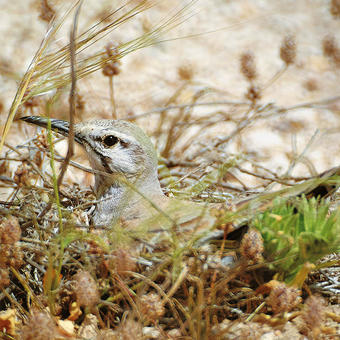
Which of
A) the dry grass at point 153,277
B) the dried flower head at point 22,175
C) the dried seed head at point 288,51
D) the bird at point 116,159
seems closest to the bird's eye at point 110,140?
the bird at point 116,159

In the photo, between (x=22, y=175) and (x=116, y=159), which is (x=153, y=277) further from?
(x=22, y=175)

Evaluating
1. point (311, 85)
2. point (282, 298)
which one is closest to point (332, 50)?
point (311, 85)

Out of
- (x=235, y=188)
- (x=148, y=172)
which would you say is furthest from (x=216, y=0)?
(x=148, y=172)

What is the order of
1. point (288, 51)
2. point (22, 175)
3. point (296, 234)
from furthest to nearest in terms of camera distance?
point (288, 51) < point (22, 175) < point (296, 234)

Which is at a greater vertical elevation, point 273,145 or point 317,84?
point 317,84

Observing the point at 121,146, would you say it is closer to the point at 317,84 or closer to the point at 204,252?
the point at 204,252

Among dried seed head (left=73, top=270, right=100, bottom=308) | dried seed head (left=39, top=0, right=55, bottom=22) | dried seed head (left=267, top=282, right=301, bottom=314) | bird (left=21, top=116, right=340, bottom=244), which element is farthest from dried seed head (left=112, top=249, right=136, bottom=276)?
dried seed head (left=39, top=0, right=55, bottom=22)

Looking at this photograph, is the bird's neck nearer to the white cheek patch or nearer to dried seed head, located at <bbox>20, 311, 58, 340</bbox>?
the white cheek patch
